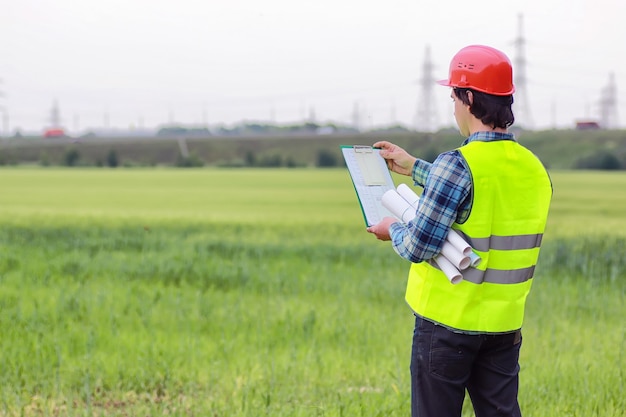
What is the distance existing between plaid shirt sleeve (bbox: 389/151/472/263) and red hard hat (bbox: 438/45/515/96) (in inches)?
11.2

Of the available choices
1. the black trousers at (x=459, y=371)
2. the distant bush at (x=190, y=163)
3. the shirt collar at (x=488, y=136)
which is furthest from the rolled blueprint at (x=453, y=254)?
the distant bush at (x=190, y=163)

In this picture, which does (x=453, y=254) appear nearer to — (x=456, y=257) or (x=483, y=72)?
(x=456, y=257)

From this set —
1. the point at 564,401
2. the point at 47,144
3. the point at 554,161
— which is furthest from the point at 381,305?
the point at 47,144

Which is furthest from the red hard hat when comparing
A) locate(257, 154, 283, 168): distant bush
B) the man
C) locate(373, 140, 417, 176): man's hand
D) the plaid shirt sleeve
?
locate(257, 154, 283, 168): distant bush

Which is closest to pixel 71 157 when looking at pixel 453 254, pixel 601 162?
pixel 601 162

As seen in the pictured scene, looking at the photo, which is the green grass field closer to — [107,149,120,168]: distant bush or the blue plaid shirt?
the blue plaid shirt

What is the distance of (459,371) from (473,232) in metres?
0.57

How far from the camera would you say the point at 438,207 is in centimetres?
246

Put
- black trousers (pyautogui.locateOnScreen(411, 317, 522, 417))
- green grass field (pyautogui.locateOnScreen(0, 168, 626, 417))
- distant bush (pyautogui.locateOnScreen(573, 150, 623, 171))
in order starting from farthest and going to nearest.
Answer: distant bush (pyautogui.locateOnScreen(573, 150, 623, 171))
green grass field (pyautogui.locateOnScreen(0, 168, 626, 417))
black trousers (pyautogui.locateOnScreen(411, 317, 522, 417))

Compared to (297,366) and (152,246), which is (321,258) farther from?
(297,366)

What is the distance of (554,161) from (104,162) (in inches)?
1328

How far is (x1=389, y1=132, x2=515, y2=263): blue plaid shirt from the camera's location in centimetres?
245

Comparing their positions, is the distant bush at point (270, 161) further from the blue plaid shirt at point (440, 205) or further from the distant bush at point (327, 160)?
the blue plaid shirt at point (440, 205)

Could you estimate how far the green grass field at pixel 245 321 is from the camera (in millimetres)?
4598
